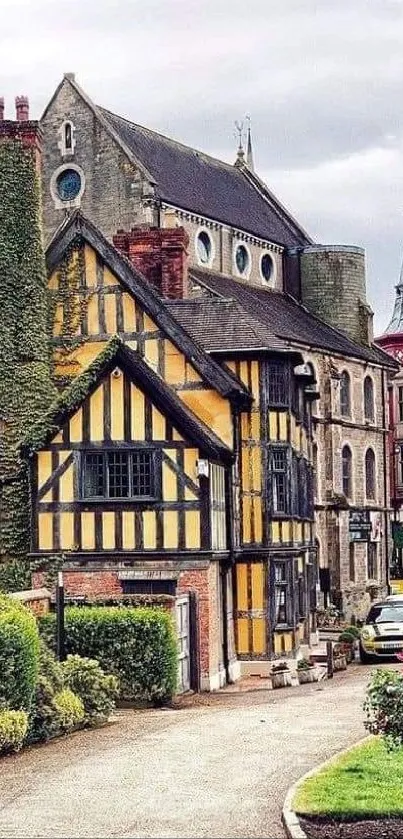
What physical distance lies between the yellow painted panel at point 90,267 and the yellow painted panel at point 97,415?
2.93m

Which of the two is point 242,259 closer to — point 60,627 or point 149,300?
point 149,300

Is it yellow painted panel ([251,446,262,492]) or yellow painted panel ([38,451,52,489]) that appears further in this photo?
yellow painted panel ([251,446,262,492])

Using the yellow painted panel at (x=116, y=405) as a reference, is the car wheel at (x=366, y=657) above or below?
below

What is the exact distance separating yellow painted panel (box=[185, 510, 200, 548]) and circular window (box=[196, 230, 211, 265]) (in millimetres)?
23415

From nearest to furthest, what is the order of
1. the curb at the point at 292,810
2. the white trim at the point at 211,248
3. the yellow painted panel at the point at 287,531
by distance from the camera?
1. the curb at the point at 292,810
2. the yellow painted panel at the point at 287,531
3. the white trim at the point at 211,248

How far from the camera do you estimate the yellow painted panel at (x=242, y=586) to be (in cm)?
2977

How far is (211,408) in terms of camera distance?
1136 inches

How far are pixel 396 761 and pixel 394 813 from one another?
2489mm

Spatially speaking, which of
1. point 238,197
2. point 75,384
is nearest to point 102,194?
point 238,197

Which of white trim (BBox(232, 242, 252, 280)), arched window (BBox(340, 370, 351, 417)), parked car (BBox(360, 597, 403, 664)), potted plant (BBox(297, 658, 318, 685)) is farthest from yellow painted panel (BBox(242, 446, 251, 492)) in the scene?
white trim (BBox(232, 242, 252, 280))

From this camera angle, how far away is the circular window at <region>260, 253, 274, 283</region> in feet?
179

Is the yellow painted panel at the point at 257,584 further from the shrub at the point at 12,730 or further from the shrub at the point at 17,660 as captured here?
the shrub at the point at 12,730

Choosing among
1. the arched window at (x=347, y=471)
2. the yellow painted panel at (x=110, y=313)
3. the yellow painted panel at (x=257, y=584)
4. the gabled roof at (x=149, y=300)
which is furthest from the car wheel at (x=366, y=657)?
the arched window at (x=347, y=471)

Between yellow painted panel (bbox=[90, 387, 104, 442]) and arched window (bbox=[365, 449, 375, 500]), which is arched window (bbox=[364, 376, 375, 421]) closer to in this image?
arched window (bbox=[365, 449, 375, 500])
